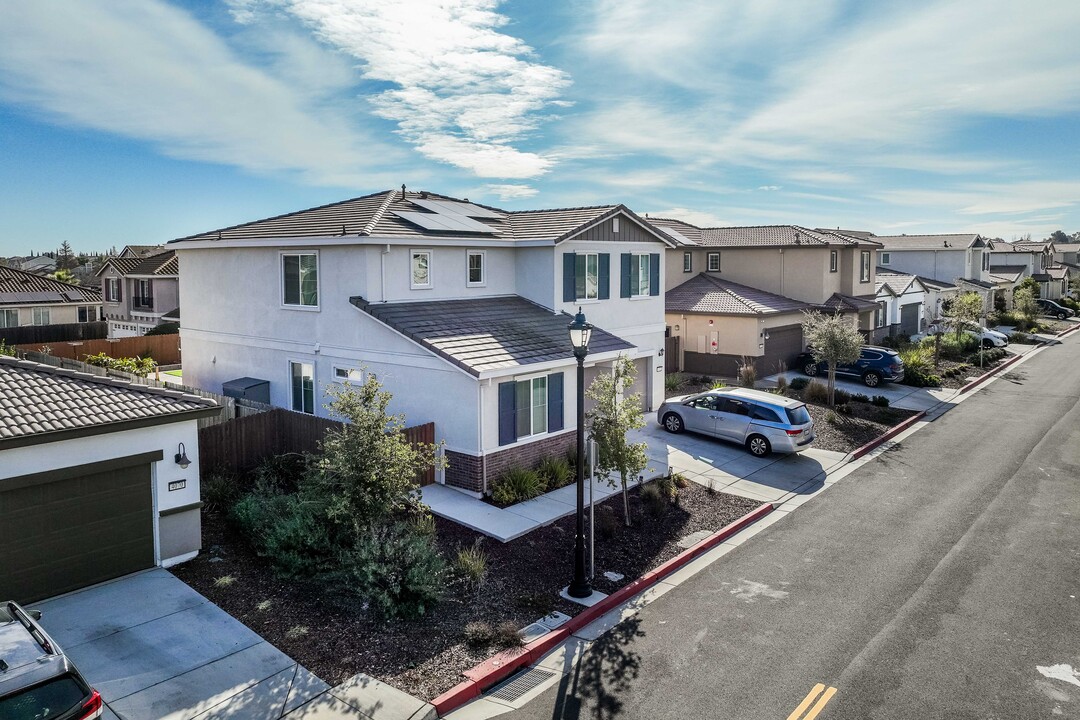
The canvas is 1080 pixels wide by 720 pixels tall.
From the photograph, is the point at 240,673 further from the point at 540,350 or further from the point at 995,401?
the point at 995,401

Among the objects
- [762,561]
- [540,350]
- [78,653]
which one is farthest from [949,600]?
[78,653]

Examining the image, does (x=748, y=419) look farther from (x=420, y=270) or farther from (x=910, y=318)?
(x=910, y=318)

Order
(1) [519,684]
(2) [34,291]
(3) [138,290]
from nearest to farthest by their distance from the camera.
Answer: (1) [519,684], (2) [34,291], (3) [138,290]

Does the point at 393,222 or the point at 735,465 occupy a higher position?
the point at 393,222

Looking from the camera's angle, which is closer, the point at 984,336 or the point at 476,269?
the point at 476,269

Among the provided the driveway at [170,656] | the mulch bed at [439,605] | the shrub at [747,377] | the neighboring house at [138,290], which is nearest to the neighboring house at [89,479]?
the driveway at [170,656]

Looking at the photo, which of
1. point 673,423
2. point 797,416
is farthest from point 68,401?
point 797,416

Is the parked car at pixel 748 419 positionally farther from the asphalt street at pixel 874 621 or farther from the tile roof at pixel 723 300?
the tile roof at pixel 723 300
